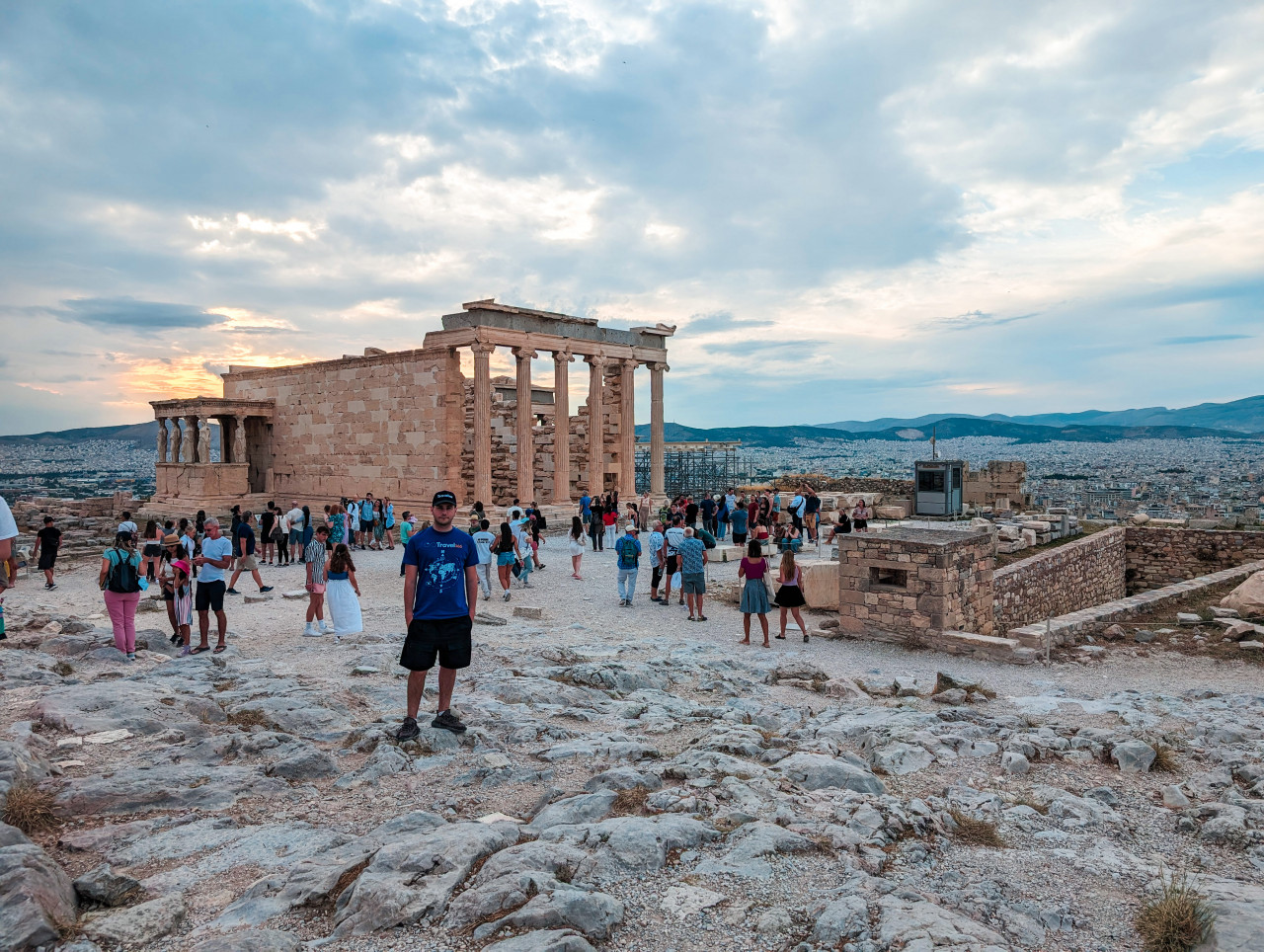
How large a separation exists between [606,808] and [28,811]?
314 cm

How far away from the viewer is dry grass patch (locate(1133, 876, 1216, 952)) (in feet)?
11.0

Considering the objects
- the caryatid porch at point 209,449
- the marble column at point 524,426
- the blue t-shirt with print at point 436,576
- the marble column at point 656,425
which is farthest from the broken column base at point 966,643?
the caryatid porch at point 209,449

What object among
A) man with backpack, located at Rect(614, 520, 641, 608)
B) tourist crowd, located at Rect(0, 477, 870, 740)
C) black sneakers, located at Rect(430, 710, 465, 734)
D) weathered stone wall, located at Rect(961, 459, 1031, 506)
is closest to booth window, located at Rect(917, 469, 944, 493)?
tourist crowd, located at Rect(0, 477, 870, 740)

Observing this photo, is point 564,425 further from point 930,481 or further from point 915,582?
point 915,582

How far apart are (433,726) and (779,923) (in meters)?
3.31

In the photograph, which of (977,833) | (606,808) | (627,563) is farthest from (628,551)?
(977,833)

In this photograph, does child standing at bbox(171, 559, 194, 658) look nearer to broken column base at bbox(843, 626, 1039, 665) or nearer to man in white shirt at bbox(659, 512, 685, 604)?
man in white shirt at bbox(659, 512, 685, 604)

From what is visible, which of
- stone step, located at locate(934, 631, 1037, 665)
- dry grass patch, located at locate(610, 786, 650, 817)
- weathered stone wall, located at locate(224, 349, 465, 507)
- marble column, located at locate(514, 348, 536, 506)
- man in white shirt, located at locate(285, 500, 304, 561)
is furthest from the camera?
weathered stone wall, located at locate(224, 349, 465, 507)

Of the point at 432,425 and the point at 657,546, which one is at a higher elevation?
the point at 432,425

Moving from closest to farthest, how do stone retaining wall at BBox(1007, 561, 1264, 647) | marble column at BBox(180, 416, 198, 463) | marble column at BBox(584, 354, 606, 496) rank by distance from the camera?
stone retaining wall at BBox(1007, 561, 1264, 647)
marble column at BBox(584, 354, 606, 496)
marble column at BBox(180, 416, 198, 463)

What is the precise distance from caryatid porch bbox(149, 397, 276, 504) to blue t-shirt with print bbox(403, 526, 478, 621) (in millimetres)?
25690

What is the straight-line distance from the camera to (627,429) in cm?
2783

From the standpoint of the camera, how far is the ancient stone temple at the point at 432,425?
24203 millimetres

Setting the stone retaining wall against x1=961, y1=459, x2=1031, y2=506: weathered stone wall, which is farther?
x1=961, y1=459, x2=1031, y2=506: weathered stone wall
